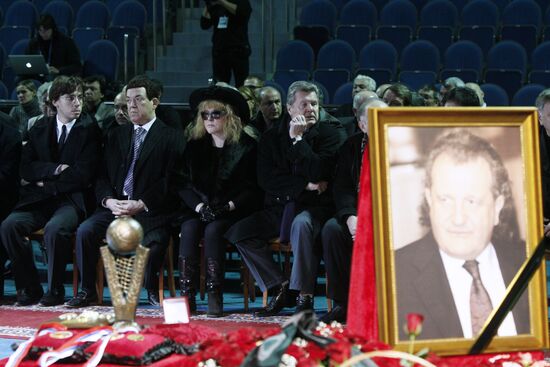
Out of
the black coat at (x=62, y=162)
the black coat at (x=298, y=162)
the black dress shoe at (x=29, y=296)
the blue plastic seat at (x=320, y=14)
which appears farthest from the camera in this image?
the blue plastic seat at (x=320, y=14)

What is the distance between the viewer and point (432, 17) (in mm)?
10867

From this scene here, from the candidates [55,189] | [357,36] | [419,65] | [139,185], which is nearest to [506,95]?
[419,65]

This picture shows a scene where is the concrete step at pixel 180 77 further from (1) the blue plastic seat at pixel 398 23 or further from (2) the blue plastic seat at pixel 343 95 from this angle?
(2) the blue plastic seat at pixel 343 95

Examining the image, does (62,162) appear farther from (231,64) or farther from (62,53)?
(62,53)

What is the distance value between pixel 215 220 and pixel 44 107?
6.63ft

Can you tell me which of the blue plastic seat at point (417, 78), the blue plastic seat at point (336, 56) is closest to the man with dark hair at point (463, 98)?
the blue plastic seat at point (417, 78)

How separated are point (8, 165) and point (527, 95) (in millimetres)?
4452

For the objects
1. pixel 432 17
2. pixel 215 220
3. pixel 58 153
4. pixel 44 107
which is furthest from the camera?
pixel 432 17

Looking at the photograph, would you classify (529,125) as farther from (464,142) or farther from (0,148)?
(0,148)

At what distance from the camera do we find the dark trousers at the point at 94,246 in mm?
6605

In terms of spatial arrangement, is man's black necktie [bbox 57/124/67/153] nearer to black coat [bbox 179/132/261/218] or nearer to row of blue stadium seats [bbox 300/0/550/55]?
black coat [bbox 179/132/261/218]

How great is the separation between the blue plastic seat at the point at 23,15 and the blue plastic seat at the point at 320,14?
10.3 ft

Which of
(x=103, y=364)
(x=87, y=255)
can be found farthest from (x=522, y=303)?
(x=87, y=255)

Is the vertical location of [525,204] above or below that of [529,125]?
below
